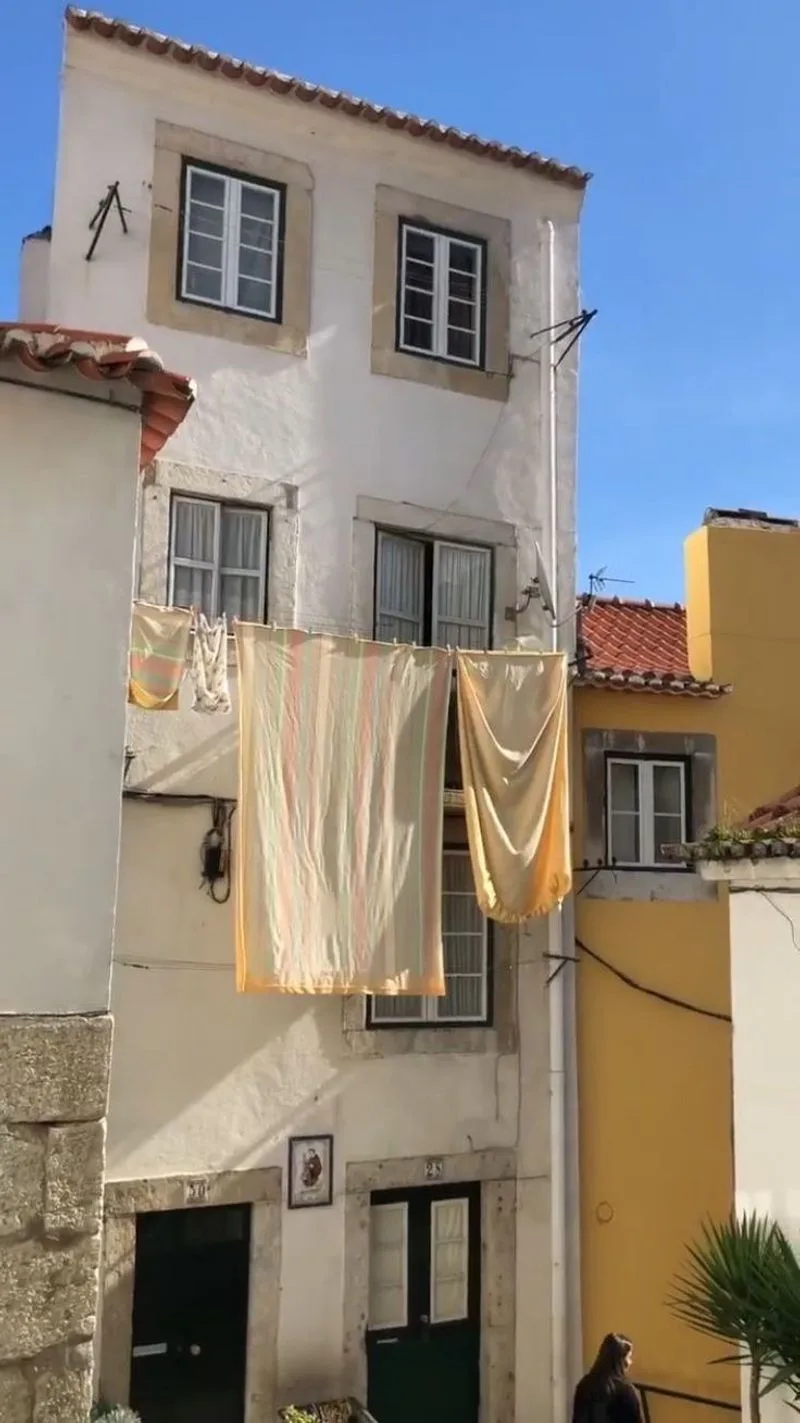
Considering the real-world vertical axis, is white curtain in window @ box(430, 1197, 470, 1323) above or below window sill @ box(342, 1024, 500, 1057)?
below

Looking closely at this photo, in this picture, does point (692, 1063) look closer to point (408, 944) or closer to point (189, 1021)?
point (408, 944)

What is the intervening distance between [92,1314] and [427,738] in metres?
5.56

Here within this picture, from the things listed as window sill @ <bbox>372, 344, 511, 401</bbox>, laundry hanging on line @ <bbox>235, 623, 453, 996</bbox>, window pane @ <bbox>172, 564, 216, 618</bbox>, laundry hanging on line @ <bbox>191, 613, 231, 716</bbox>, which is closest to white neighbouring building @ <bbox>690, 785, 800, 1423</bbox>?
laundry hanging on line @ <bbox>235, 623, 453, 996</bbox>

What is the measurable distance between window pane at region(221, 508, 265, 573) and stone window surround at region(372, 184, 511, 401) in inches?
68.0

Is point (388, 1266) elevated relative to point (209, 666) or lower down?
lower down

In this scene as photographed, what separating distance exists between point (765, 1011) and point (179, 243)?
7.15 metres

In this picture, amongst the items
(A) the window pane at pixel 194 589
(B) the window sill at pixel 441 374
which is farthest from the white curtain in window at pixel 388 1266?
(B) the window sill at pixel 441 374

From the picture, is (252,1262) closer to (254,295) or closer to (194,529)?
(194,529)

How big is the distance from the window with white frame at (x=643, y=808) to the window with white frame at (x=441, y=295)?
3.84 m

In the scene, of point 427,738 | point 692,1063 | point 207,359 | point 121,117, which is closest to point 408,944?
point 427,738

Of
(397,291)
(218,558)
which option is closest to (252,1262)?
(218,558)

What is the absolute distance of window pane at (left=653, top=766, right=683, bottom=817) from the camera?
11.5 m

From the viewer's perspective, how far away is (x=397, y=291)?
11031 mm

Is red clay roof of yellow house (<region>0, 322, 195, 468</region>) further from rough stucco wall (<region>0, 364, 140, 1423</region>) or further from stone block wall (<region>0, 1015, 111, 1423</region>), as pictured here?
stone block wall (<region>0, 1015, 111, 1423</region>)
